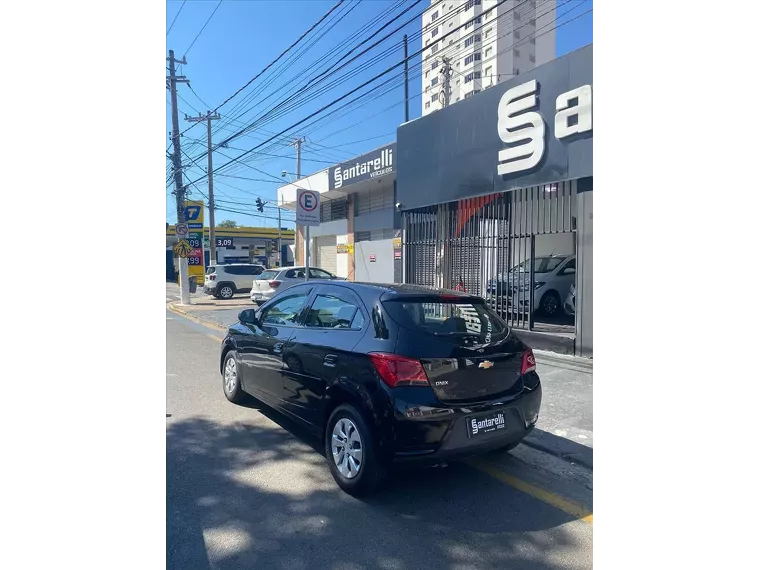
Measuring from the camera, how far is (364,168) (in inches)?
675

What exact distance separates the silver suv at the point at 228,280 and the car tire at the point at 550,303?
48.0 feet

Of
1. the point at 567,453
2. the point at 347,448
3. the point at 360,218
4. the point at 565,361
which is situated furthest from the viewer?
the point at 360,218

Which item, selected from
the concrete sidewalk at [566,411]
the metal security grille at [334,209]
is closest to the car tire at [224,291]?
the metal security grille at [334,209]

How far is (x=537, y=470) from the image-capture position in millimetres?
4137

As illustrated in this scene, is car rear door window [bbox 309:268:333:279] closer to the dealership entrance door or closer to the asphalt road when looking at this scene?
the dealership entrance door

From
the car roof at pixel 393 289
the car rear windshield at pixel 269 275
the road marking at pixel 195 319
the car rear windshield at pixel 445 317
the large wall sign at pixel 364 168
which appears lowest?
the road marking at pixel 195 319

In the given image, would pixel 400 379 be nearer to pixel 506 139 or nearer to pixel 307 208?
pixel 307 208

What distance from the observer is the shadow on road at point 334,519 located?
2.79 metres

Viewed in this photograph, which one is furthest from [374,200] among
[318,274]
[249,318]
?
[249,318]

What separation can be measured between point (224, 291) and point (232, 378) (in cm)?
1640

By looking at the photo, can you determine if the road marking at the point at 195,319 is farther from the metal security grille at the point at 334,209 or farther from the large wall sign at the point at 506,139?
the metal security grille at the point at 334,209
